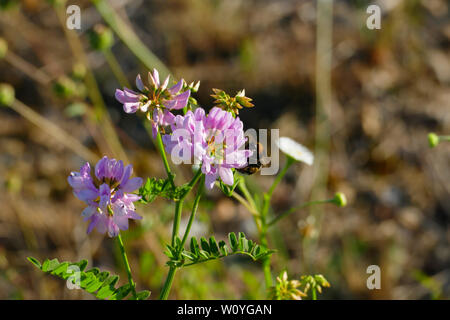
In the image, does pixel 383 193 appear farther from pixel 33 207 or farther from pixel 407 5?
pixel 33 207

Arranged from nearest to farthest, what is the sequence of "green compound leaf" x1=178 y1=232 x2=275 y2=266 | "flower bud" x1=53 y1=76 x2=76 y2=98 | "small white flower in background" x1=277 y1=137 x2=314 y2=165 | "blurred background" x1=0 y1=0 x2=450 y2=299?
1. "green compound leaf" x1=178 y1=232 x2=275 y2=266
2. "small white flower in background" x1=277 y1=137 x2=314 y2=165
3. "flower bud" x1=53 y1=76 x2=76 y2=98
4. "blurred background" x1=0 y1=0 x2=450 y2=299

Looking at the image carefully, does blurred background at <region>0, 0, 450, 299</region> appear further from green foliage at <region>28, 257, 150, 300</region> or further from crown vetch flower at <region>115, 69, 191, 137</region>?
crown vetch flower at <region>115, 69, 191, 137</region>

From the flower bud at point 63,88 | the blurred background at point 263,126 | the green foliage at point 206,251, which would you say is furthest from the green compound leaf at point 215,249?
the flower bud at point 63,88

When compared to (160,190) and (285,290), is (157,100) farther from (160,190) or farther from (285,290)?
(285,290)

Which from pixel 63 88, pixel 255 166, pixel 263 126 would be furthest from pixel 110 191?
pixel 263 126

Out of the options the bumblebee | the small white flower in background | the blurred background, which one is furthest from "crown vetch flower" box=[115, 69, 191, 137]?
the blurred background
